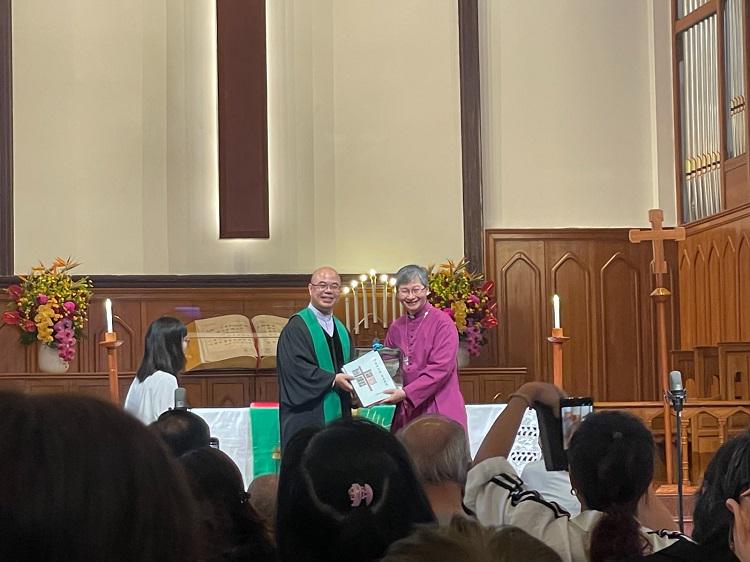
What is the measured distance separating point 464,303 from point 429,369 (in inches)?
124

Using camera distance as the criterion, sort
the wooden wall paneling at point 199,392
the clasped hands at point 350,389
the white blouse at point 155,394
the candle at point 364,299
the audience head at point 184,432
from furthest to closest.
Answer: the candle at point 364,299 → the wooden wall paneling at point 199,392 → the clasped hands at point 350,389 → the white blouse at point 155,394 → the audience head at point 184,432

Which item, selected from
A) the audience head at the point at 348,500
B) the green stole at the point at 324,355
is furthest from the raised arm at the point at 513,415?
the green stole at the point at 324,355

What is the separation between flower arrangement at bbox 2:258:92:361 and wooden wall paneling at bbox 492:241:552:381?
3.42 m

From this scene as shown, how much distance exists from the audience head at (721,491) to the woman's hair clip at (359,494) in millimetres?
537

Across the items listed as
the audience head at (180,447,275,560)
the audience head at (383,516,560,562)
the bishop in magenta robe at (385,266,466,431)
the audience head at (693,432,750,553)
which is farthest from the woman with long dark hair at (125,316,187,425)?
the audience head at (383,516,560,562)

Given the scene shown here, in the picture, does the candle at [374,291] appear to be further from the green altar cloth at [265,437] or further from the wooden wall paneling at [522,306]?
the green altar cloth at [265,437]

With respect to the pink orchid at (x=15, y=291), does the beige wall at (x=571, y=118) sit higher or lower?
higher

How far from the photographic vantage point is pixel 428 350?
696 centimetres

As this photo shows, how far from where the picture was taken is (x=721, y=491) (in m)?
2.11

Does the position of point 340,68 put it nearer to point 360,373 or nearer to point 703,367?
point 703,367

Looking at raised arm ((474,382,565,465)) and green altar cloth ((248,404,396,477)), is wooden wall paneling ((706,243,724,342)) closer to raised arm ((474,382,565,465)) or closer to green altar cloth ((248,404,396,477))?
green altar cloth ((248,404,396,477))

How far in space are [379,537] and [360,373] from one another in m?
4.53

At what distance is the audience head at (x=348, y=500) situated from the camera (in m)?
2.00

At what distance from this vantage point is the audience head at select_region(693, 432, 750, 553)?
1.95m
